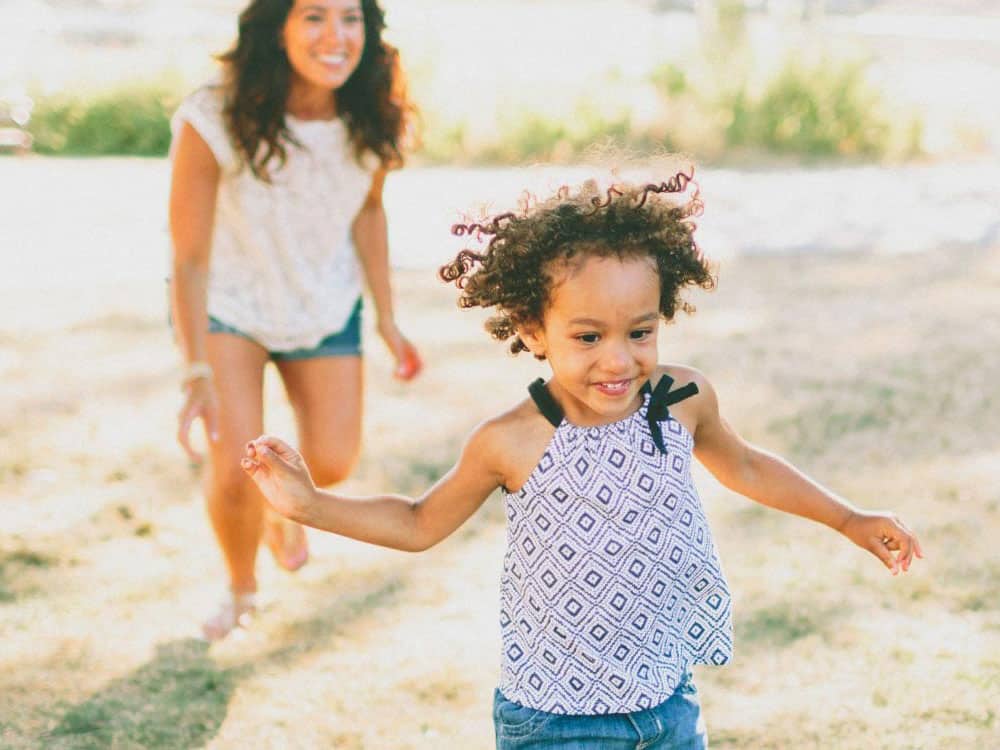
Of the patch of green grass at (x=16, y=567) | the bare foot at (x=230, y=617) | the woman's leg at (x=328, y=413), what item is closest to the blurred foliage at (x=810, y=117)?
the woman's leg at (x=328, y=413)

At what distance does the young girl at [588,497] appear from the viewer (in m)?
2.39

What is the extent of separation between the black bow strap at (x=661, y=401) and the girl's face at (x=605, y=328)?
7 cm

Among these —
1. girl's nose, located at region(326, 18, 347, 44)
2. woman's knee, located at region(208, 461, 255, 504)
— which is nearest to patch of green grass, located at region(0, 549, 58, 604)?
woman's knee, located at region(208, 461, 255, 504)

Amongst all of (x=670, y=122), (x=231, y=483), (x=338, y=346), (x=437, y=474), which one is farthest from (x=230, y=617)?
(x=670, y=122)

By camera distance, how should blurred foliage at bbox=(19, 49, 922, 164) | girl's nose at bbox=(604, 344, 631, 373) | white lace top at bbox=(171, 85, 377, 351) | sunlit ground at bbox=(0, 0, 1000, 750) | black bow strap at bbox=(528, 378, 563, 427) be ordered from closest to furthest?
1. girl's nose at bbox=(604, 344, 631, 373)
2. black bow strap at bbox=(528, 378, 563, 427)
3. sunlit ground at bbox=(0, 0, 1000, 750)
4. white lace top at bbox=(171, 85, 377, 351)
5. blurred foliage at bbox=(19, 49, 922, 164)

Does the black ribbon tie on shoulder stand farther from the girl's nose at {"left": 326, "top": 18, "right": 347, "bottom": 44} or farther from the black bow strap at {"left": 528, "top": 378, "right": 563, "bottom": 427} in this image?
the girl's nose at {"left": 326, "top": 18, "right": 347, "bottom": 44}

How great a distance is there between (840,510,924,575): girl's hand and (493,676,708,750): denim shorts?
468 millimetres

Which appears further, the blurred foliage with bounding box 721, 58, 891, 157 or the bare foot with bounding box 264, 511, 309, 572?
the blurred foliage with bounding box 721, 58, 891, 157

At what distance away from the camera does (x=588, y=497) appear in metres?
2.43

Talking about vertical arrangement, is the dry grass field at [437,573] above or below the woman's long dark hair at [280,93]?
below

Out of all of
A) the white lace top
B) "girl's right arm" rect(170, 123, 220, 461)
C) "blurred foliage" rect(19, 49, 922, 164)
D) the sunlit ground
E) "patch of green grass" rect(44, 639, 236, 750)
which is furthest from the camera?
"blurred foliage" rect(19, 49, 922, 164)

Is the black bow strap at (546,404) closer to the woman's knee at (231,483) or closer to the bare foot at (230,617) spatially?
the woman's knee at (231,483)

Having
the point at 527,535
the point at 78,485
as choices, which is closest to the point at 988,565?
the point at 527,535

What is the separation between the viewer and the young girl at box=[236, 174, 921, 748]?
7.86ft
